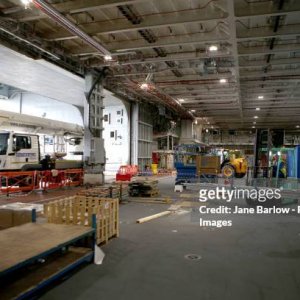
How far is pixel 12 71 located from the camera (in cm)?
1634

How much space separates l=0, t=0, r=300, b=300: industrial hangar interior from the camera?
4.60 metres

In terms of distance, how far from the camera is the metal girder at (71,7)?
9109mm

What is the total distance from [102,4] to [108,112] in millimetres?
16649

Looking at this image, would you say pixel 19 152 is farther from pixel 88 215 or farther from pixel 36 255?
pixel 36 255

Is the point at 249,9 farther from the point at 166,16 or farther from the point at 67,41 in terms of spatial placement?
the point at 67,41

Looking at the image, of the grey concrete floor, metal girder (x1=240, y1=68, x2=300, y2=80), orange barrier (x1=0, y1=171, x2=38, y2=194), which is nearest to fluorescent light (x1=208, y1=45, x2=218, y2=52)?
metal girder (x1=240, y1=68, x2=300, y2=80)

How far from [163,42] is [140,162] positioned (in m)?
14.1

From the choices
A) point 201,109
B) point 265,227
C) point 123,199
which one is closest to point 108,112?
point 201,109

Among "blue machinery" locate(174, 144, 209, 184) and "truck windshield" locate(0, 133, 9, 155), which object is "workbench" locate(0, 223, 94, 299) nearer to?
"truck windshield" locate(0, 133, 9, 155)

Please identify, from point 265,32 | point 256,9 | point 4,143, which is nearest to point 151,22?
point 256,9

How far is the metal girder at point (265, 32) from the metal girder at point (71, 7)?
15.4ft

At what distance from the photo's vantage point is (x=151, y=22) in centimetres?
1076

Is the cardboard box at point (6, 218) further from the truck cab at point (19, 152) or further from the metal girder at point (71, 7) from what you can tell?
the truck cab at point (19, 152)

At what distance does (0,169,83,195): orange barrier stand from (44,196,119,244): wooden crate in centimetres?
735
